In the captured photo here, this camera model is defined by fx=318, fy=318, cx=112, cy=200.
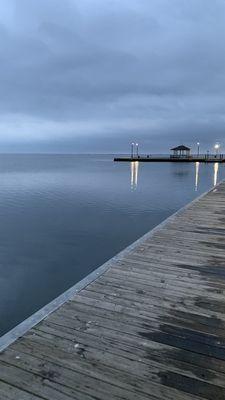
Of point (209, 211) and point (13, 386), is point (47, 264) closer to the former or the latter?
point (209, 211)

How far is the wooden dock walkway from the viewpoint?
3.08 metres

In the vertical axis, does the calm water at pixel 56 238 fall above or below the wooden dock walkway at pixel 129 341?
below

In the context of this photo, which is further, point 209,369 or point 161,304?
point 161,304

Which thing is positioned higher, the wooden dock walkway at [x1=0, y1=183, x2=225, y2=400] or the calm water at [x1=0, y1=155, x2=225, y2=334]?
the wooden dock walkway at [x1=0, y1=183, x2=225, y2=400]

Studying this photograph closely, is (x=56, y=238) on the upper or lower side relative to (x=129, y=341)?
lower

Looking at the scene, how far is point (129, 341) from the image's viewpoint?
12.4 feet

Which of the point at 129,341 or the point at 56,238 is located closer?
the point at 129,341

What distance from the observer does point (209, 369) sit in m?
3.35

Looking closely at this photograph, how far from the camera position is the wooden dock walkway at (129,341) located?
3076mm

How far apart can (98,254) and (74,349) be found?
9.28 metres

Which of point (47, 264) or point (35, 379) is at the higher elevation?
point (35, 379)

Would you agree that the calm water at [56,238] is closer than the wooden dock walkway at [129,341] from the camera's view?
No

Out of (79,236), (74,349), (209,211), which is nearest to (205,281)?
(74,349)

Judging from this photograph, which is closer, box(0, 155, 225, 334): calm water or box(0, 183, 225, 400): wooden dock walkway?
box(0, 183, 225, 400): wooden dock walkway
